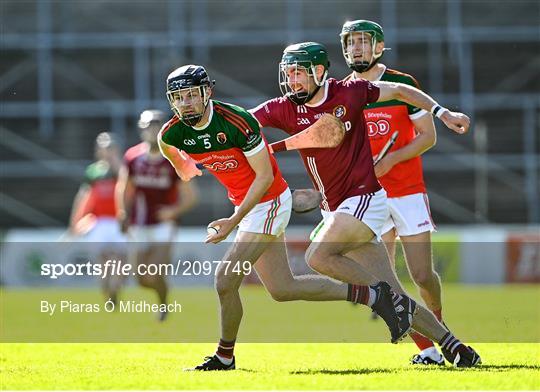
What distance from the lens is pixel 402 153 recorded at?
28.2 ft

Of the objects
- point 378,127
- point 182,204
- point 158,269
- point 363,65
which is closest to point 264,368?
point 378,127

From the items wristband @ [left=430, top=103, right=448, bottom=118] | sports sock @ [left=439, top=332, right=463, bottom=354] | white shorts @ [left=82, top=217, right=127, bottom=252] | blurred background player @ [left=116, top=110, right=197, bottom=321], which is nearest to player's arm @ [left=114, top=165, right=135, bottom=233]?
blurred background player @ [left=116, top=110, right=197, bottom=321]

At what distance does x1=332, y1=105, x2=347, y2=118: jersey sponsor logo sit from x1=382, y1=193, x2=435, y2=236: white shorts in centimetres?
123

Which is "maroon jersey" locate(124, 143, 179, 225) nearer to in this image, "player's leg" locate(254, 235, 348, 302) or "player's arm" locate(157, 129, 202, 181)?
"player's arm" locate(157, 129, 202, 181)

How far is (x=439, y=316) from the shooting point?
869cm

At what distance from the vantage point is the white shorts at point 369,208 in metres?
7.76

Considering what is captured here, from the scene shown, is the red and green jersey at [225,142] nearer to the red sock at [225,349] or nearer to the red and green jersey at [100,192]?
the red sock at [225,349]

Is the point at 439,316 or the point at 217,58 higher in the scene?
the point at 217,58

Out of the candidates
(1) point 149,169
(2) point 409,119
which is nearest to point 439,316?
(2) point 409,119

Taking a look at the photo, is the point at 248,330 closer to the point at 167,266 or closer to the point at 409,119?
the point at 167,266

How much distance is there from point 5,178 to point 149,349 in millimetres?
15543

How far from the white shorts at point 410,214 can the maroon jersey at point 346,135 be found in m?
0.86

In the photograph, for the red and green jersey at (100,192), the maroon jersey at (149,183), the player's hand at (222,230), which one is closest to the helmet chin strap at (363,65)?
the player's hand at (222,230)

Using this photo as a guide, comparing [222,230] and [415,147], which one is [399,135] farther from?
[222,230]
